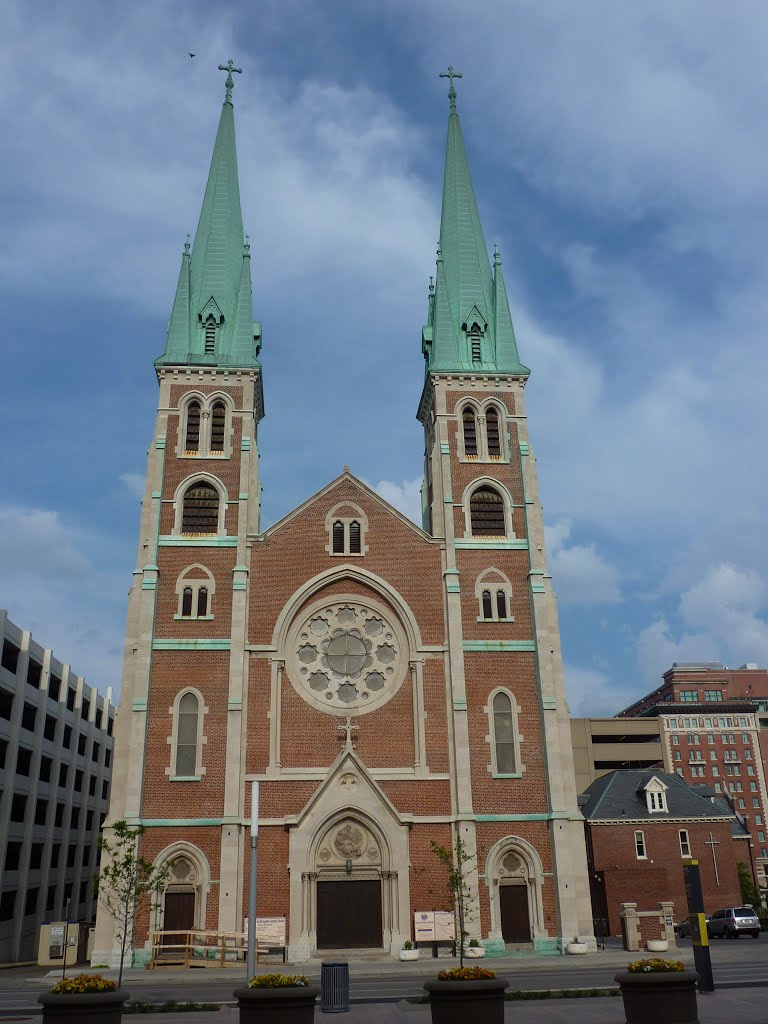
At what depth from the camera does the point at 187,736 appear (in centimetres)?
3653

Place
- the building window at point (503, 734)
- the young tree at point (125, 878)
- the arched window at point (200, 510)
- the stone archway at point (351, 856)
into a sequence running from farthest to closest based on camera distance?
1. the arched window at point (200, 510)
2. the building window at point (503, 734)
3. the stone archway at point (351, 856)
4. the young tree at point (125, 878)

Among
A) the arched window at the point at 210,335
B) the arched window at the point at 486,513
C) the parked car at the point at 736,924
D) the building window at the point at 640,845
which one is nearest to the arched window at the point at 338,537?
the arched window at the point at 486,513

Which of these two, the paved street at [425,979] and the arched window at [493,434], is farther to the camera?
the arched window at [493,434]

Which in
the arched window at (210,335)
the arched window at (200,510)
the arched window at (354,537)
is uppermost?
the arched window at (210,335)

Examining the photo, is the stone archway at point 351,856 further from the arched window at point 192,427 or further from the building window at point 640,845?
the building window at point 640,845

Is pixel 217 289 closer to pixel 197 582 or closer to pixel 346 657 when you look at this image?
pixel 197 582

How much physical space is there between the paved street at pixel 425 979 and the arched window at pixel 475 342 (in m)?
26.5

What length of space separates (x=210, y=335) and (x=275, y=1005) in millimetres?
35549

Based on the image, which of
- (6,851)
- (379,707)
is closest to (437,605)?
(379,707)

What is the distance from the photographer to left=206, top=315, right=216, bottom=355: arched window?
44500 millimetres

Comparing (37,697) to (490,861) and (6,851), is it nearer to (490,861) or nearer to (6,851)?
(6,851)

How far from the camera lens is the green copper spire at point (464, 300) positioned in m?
45.3

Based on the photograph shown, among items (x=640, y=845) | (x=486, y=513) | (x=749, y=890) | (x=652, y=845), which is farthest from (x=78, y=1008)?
(x=749, y=890)

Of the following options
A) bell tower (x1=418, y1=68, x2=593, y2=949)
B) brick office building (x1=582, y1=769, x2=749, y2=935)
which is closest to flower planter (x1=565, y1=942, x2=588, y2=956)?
bell tower (x1=418, y1=68, x2=593, y2=949)
